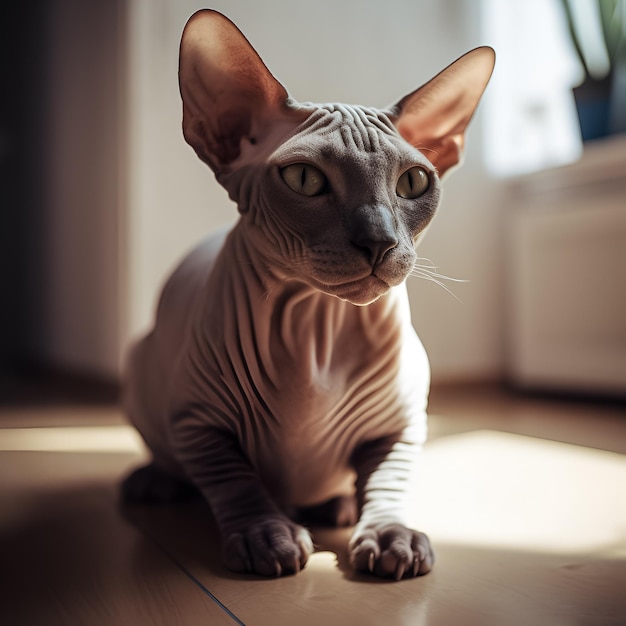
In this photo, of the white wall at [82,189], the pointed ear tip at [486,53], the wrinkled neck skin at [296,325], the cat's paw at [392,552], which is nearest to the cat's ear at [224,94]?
the wrinkled neck skin at [296,325]

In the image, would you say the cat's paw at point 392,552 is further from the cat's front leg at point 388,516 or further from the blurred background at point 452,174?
the blurred background at point 452,174

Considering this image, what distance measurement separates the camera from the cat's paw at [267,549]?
2.70 ft

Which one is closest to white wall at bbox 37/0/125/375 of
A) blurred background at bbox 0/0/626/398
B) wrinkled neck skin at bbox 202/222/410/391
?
blurred background at bbox 0/0/626/398

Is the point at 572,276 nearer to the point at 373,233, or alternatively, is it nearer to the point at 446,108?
the point at 446,108

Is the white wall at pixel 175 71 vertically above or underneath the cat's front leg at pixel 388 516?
above

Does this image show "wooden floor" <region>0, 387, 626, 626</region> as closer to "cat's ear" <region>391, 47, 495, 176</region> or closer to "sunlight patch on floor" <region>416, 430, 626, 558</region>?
"sunlight patch on floor" <region>416, 430, 626, 558</region>

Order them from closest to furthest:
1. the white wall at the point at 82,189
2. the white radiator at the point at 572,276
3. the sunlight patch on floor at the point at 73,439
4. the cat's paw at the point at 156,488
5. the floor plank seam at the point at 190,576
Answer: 1. the floor plank seam at the point at 190,576
2. the cat's paw at the point at 156,488
3. the sunlight patch on floor at the point at 73,439
4. the white radiator at the point at 572,276
5. the white wall at the point at 82,189

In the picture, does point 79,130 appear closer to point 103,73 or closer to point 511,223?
point 103,73

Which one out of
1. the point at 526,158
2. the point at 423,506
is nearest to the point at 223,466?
the point at 423,506

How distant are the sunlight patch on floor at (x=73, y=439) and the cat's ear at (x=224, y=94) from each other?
961mm

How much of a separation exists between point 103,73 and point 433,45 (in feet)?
4.07

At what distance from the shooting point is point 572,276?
2.56m

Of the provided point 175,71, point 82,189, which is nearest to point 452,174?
point 175,71

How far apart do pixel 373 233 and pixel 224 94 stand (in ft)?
0.93
